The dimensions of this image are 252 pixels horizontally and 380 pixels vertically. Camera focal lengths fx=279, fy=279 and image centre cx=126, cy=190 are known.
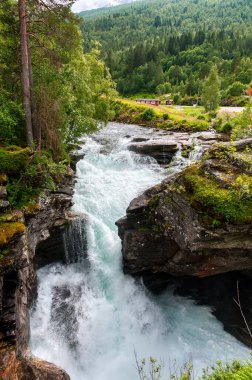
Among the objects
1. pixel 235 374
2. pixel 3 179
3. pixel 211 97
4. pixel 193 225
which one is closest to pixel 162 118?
pixel 211 97

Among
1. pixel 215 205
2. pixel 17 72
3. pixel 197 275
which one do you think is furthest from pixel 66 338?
pixel 17 72

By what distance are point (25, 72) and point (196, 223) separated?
11.1 meters

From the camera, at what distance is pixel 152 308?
50.6 ft

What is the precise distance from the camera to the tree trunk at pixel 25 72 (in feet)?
44.9

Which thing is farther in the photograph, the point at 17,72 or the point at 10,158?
the point at 17,72

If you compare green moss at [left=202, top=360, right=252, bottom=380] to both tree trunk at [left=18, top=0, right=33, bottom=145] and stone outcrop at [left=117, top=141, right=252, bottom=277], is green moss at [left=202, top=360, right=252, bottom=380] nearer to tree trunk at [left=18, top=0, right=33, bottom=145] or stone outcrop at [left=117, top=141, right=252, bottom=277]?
stone outcrop at [left=117, top=141, right=252, bottom=277]

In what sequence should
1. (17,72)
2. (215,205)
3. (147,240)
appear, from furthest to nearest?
(17,72), (147,240), (215,205)

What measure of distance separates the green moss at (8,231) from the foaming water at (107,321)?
6120 millimetres

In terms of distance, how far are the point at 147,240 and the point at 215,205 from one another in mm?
4673

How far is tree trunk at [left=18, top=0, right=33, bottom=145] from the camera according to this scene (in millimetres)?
13688

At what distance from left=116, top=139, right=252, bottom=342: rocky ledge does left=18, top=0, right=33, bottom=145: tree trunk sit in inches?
269

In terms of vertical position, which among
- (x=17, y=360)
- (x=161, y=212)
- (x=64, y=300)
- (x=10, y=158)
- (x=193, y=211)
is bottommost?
(x=64, y=300)

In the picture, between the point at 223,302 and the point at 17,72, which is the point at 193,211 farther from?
the point at 17,72

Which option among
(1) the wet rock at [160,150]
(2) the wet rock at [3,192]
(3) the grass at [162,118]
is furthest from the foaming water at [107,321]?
(3) the grass at [162,118]
